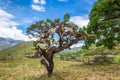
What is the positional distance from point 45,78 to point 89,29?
12.9 meters

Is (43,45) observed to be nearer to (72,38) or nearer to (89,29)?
(72,38)

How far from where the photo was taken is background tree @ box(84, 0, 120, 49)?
3098cm

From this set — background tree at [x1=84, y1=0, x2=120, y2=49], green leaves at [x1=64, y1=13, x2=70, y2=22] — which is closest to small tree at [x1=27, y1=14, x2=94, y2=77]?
green leaves at [x1=64, y1=13, x2=70, y2=22]

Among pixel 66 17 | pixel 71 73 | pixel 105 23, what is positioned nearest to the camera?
pixel 66 17

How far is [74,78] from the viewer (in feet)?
74.6

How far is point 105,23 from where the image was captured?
102 ft

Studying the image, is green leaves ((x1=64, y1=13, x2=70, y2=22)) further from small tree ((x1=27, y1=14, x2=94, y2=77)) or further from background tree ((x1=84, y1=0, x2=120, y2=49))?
background tree ((x1=84, y1=0, x2=120, y2=49))

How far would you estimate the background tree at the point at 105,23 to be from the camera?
3098 centimetres

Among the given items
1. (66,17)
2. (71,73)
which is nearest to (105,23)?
(66,17)

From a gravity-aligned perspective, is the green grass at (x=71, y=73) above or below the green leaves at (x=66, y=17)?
below

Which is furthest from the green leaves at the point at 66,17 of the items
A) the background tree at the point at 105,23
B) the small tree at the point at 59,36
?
the background tree at the point at 105,23

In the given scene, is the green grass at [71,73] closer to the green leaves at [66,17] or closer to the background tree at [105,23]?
the background tree at [105,23]

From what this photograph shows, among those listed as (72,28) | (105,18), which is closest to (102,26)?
(105,18)

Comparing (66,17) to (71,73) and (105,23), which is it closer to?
(71,73)
